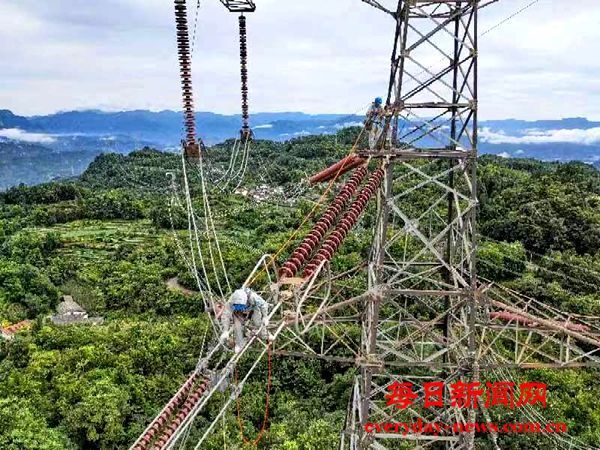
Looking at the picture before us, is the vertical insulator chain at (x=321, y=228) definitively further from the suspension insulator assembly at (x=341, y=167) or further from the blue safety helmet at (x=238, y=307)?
the blue safety helmet at (x=238, y=307)

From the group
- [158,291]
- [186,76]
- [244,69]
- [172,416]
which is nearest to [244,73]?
[244,69]

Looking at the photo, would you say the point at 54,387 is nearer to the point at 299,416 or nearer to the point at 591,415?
the point at 299,416

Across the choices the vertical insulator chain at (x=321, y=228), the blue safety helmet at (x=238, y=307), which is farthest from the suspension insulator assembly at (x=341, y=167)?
the blue safety helmet at (x=238, y=307)

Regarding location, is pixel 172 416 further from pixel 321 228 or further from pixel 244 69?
pixel 244 69

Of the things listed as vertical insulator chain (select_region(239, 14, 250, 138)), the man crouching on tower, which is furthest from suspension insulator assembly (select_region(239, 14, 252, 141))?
the man crouching on tower

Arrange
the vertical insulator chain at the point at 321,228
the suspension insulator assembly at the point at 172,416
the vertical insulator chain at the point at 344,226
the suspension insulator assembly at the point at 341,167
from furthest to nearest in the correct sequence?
1. the suspension insulator assembly at the point at 341,167
2. the vertical insulator chain at the point at 344,226
3. the vertical insulator chain at the point at 321,228
4. the suspension insulator assembly at the point at 172,416
